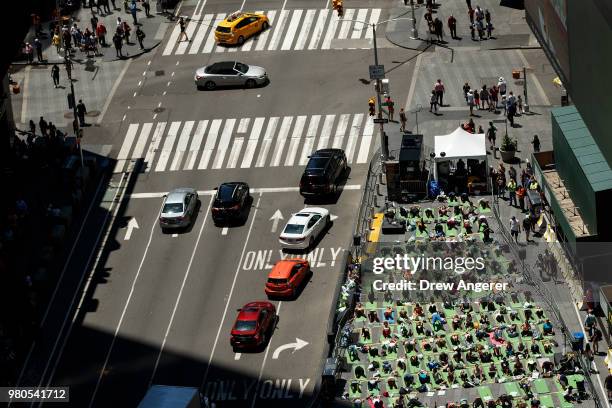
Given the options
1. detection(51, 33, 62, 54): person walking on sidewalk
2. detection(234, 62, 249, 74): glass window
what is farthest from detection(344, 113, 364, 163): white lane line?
detection(51, 33, 62, 54): person walking on sidewalk

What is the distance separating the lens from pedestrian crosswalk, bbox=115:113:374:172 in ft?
394

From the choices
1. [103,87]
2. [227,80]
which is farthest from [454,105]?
[103,87]

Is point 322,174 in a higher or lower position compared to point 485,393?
lower

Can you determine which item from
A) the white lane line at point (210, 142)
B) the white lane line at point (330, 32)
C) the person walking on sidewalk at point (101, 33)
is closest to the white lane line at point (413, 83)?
the white lane line at point (330, 32)

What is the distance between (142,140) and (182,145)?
319cm

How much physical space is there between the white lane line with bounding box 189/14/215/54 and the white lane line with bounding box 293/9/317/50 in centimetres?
785

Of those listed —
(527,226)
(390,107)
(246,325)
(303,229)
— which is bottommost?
(390,107)

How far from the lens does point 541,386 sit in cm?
9331

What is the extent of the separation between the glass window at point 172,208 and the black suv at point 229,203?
7.31 ft

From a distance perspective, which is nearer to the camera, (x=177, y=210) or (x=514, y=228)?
(x=514, y=228)

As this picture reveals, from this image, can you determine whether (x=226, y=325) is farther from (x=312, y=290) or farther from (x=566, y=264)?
(x=566, y=264)

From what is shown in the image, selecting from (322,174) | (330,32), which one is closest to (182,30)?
(330,32)

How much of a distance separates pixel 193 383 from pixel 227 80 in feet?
120

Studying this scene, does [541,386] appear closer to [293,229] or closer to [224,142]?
[293,229]
